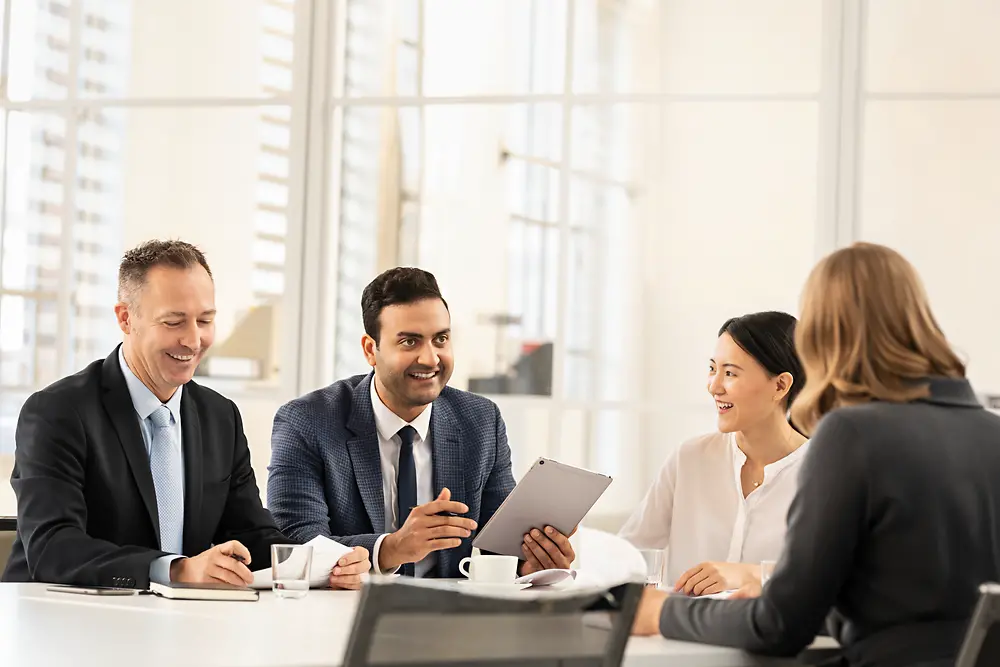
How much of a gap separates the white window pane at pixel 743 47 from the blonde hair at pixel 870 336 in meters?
2.56

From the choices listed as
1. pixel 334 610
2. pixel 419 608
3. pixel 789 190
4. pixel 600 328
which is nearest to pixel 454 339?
pixel 600 328

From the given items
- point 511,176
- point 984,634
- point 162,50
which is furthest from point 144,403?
point 162,50

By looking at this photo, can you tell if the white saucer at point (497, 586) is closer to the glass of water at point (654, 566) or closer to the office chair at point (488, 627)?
the glass of water at point (654, 566)

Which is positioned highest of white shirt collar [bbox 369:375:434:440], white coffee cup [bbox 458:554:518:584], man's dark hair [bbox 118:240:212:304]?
man's dark hair [bbox 118:240:212:304]

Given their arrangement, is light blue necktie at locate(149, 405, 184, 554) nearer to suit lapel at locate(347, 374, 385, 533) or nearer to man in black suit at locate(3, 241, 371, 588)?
man in black suit at locate(3, 241, 371, 588)

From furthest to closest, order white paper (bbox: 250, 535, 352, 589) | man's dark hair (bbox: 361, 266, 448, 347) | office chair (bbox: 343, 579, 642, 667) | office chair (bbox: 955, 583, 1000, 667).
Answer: man's dark hair (bbox: 361, 266, 448, 347) < white paper (bbox: 250, 535, 352, 589) < office chair (bbox: 955, 583, 1000, 667) < office chair (bbox: 343, 579, 642, 667)

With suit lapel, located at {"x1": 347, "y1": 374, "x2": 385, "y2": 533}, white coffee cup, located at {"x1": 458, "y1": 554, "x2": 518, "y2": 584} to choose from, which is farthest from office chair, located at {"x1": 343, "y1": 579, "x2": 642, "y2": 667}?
suit lapel, located at {"x1": 347, "y1": 374, "x2": 385, "y2": 533}

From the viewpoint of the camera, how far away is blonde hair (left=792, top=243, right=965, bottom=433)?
6.14ft

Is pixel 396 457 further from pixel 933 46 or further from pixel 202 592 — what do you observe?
pixel 933 46

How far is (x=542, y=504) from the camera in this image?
2.71 meters

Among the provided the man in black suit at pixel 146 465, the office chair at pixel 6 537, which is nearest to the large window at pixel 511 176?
the office chair at pixel 6 537

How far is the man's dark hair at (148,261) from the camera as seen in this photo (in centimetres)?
285

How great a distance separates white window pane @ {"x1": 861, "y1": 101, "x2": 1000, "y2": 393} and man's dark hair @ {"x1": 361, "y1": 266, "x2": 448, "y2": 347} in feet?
5.64

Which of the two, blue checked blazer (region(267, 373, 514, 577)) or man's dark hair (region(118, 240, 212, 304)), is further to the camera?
blue checked blazer (region(267, 373, 514, 577))
